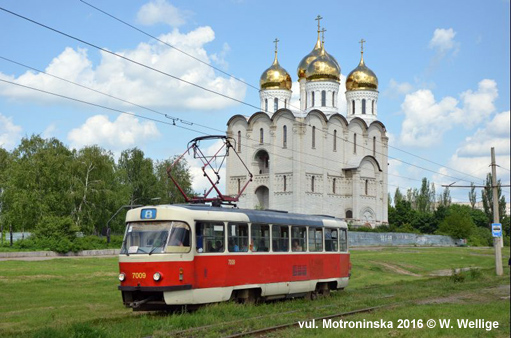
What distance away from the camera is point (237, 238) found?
18.8 meters

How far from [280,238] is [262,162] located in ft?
216

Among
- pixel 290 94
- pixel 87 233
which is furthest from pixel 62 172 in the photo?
pixel 290 94

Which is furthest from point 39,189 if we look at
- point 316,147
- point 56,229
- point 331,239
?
point 331,239

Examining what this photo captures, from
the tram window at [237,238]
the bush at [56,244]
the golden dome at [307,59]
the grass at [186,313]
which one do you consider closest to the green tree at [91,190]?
the bush at [56,244]

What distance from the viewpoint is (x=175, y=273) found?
54.5 ft

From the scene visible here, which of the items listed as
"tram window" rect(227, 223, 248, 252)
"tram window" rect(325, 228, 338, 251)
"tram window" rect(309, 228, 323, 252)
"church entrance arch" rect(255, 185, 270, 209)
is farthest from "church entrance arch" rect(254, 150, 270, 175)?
"tram window" rect(227, 223, 248, 252)

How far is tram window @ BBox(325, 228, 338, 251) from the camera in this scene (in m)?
23.6

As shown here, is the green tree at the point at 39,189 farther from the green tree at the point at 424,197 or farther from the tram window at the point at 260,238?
the green tree at the point at 424,197

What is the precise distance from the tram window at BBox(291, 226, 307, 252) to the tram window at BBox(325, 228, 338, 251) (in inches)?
64.0

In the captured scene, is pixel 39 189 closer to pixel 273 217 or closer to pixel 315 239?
pixel 315 239

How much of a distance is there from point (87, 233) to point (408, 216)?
155ft

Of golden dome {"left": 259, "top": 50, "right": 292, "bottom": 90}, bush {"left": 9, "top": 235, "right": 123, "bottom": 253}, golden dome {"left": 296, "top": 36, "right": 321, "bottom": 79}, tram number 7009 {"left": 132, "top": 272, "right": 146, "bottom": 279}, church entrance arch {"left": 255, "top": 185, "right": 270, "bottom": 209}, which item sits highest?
golden dome {"left": 296, "top": 36, "right": 321, "bottom": 79}

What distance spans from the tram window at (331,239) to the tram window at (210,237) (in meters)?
6.23

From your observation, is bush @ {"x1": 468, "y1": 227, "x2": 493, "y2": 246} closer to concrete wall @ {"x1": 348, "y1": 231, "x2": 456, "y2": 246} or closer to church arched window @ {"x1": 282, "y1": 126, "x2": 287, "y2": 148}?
concrete wall @ {"x1": 348, "y1": 231, "x2": 456, "y2": 246}
